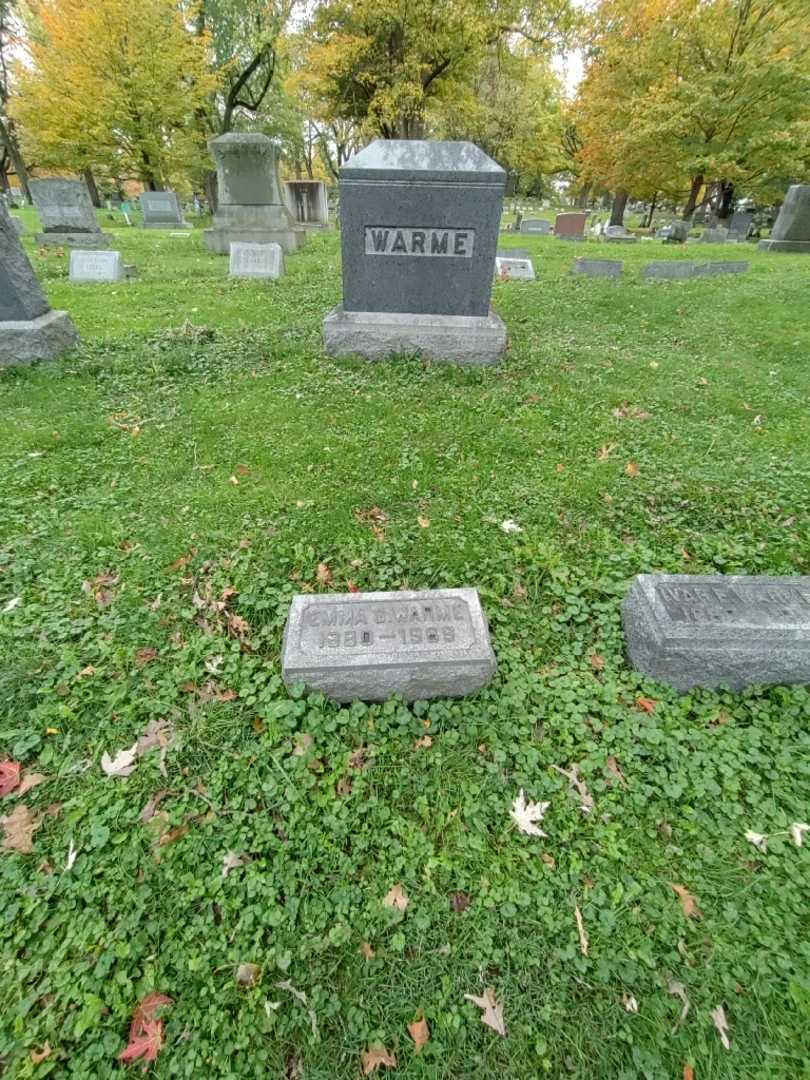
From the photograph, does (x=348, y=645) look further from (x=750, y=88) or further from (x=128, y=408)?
(x=750, y=88)

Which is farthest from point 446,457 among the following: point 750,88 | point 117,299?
point 750,88

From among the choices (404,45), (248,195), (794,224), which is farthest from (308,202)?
(794,224)

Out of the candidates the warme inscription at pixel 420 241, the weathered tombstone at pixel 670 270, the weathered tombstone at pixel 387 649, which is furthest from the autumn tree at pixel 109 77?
the weathered tombstone at pixel 387 649

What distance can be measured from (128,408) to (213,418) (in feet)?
3.08

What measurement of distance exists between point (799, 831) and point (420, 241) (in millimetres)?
5610

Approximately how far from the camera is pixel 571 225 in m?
21.0

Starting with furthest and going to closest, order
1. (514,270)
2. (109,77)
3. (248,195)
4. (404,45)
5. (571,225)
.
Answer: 1. (571,225)
2. (109,77)
3. (404,45)
4. (248,195)
5. (514,270)

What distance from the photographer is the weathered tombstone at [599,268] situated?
10812mm

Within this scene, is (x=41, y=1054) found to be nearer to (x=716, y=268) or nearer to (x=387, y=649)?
(x=387, y=649)

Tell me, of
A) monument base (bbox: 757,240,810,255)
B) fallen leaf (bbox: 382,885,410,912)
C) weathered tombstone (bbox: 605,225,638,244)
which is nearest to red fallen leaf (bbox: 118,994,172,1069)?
fallen leaf (bbox: 382,885,410,912)

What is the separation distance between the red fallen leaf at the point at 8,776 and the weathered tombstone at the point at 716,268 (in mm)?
13411

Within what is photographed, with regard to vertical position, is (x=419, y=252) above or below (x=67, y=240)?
above

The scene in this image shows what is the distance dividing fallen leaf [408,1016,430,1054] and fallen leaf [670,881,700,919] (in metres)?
0.97

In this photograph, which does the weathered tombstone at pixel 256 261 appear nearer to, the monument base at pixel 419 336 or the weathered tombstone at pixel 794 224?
the monument base at pixel 419 336
